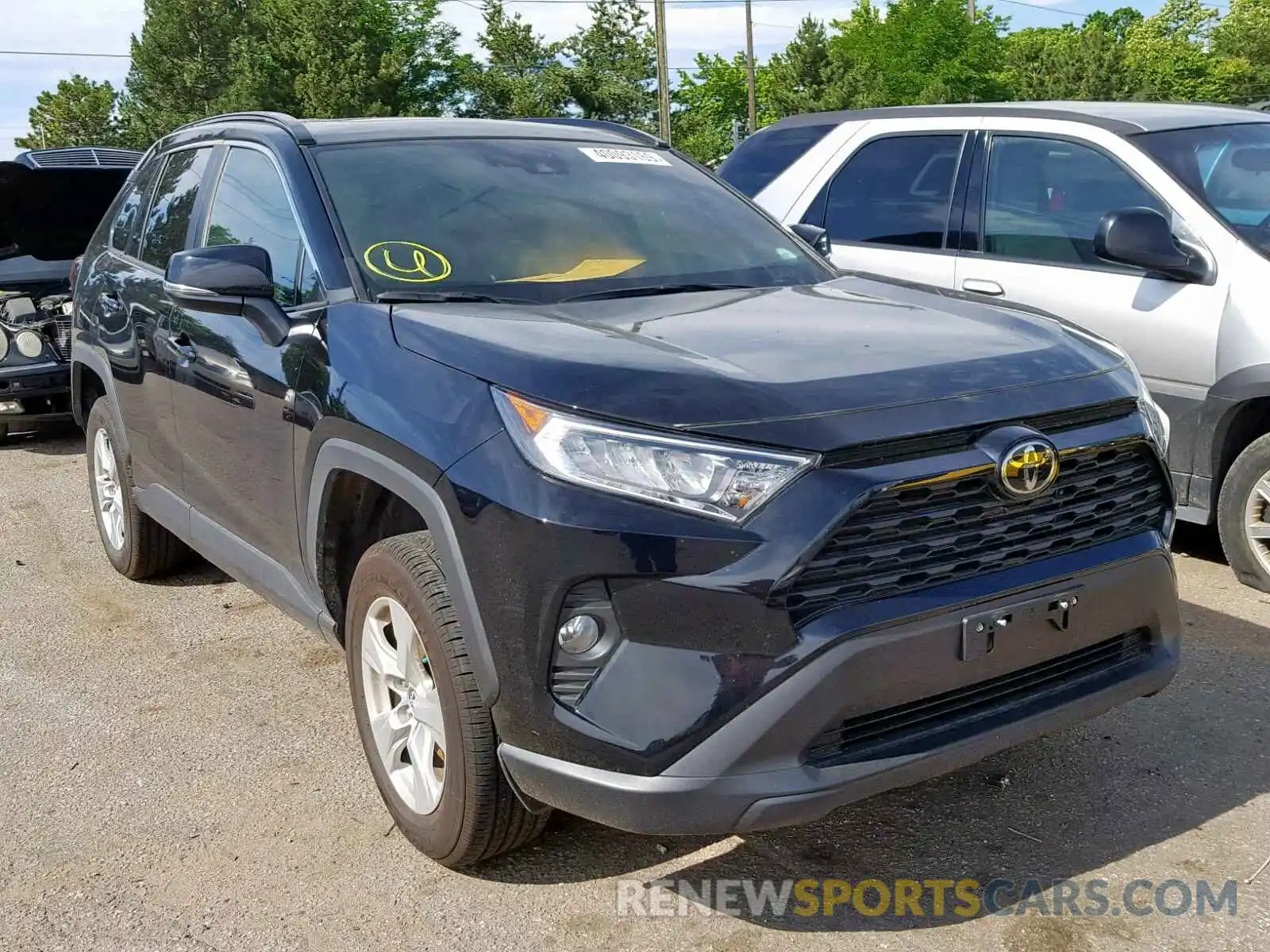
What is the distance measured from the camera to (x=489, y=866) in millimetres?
2992

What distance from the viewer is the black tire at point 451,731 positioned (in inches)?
104

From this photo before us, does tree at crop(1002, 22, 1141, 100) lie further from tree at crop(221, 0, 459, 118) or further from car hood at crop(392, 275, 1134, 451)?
car hood at crop(392, 275, 1134, 451)

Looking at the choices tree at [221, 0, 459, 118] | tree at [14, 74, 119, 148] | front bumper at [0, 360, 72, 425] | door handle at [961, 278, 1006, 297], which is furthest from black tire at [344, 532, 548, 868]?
tree at [14, 74, 119, 148]

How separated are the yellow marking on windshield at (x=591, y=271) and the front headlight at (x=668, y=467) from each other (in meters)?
1.04

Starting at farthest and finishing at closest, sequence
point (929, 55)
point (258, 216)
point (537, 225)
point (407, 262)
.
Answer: point (929, 55) → point (258, 216) → point (537, 225) → point (407, 262)

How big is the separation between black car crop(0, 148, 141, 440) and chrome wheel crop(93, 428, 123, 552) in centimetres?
275

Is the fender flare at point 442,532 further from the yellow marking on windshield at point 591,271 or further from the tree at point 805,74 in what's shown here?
the tree at point 805,74

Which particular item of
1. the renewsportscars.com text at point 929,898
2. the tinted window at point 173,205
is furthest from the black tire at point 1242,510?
the tinted window at point 173,205

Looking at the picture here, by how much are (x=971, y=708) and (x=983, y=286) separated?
3.19m

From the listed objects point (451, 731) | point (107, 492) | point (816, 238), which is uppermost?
point (816, 238)

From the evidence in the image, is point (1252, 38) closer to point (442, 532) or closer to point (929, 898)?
point (929, 898)

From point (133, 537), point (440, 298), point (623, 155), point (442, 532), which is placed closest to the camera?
point (442, 532)

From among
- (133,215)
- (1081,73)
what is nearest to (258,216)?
(133,215)

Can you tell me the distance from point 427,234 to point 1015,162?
3.12 metres
